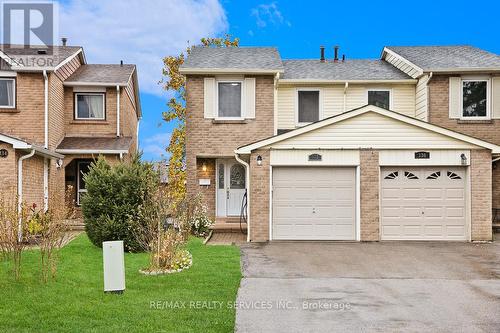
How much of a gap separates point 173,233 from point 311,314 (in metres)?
4.71

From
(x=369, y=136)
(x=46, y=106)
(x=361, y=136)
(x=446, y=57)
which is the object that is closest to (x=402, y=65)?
(x=446, y=57)

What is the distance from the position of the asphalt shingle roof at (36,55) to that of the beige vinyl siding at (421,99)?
568 inches

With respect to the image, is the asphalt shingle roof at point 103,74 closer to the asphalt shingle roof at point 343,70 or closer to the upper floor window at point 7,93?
the upper floor window at point 7,93

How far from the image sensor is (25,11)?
23203 millimetres

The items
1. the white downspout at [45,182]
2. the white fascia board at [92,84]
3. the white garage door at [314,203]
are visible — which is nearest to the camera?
the white garage door at [314,203]

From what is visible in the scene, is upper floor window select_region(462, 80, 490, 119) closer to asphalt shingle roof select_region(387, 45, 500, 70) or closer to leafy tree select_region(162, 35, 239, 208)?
asphalt shingle roof select_region(387, 45, 500, 70)

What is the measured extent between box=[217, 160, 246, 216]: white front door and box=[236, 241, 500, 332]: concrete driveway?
4.96m

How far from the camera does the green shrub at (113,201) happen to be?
594 inches

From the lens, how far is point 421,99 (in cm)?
2112

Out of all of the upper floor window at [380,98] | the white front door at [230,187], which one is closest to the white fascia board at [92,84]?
the white front door at [230,187]

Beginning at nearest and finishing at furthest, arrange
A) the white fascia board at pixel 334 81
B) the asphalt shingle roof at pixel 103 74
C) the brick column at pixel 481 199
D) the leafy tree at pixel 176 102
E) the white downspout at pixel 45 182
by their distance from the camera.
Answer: the brick column at pixel 481 199 < the white downspout at pixel 45 182 < the white fascia board at pixel 334 81 < the asphalt shingle roof at pixel 103 74 < the leafy tree at pixel 176 102

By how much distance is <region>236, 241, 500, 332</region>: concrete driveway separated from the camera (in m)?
7.96

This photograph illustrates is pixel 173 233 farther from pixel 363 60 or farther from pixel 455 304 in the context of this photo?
pixel 363 60

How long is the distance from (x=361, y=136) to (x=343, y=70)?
5959mm
